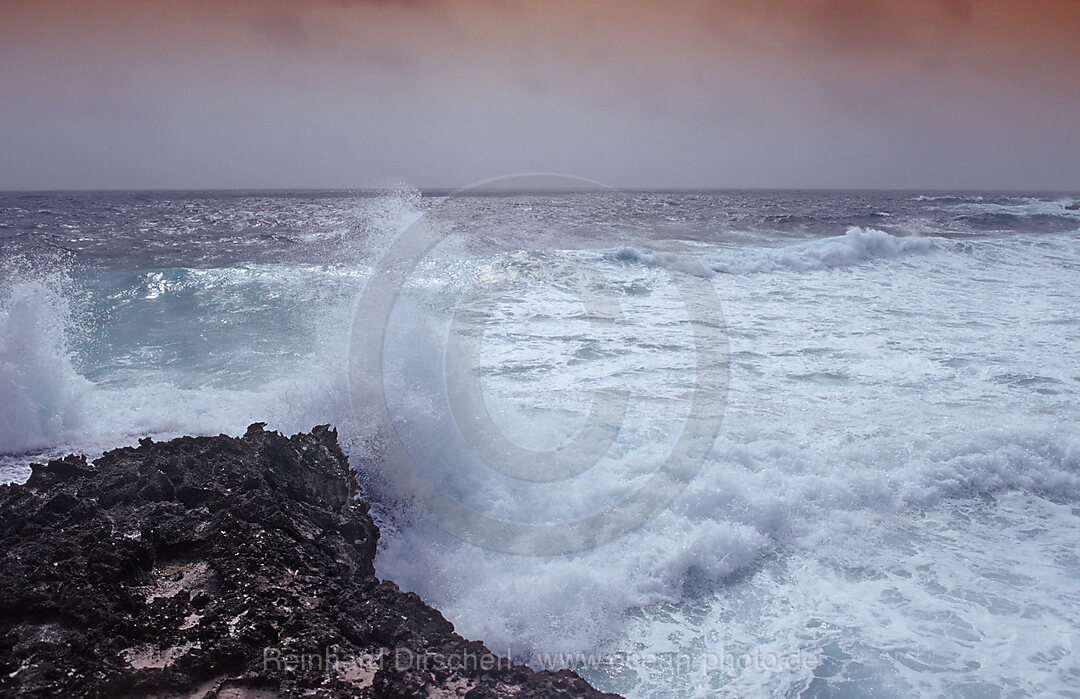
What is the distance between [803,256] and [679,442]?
14.5 metres

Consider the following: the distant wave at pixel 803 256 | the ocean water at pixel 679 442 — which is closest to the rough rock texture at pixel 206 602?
the ocean water at pixel 679 442

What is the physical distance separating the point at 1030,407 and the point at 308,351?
871cm

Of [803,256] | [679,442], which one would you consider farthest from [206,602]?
[803,256]

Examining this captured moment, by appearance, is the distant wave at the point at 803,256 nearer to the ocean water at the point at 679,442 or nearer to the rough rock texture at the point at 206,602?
the ocean water at the point at 679,442

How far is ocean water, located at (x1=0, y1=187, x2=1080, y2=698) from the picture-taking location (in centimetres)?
367

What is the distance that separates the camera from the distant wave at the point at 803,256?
57.0 feet

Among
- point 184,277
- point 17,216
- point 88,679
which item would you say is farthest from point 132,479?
point 17,216

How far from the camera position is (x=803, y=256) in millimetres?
18578

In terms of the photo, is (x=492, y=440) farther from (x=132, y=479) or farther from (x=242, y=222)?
(x=242, y=222)

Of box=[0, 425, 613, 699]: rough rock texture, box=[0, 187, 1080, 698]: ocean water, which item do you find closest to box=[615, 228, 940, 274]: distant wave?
box=[0, 187, 1080, 698]: ocean water

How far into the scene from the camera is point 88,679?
7.68 ft

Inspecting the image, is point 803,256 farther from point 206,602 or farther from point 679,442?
point 206,602

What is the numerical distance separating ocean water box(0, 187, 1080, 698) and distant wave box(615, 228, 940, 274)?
3.79 meters

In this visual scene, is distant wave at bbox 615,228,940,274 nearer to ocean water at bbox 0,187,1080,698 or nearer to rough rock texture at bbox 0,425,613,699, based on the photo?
ocean water at bbox 0,187,1080,698
